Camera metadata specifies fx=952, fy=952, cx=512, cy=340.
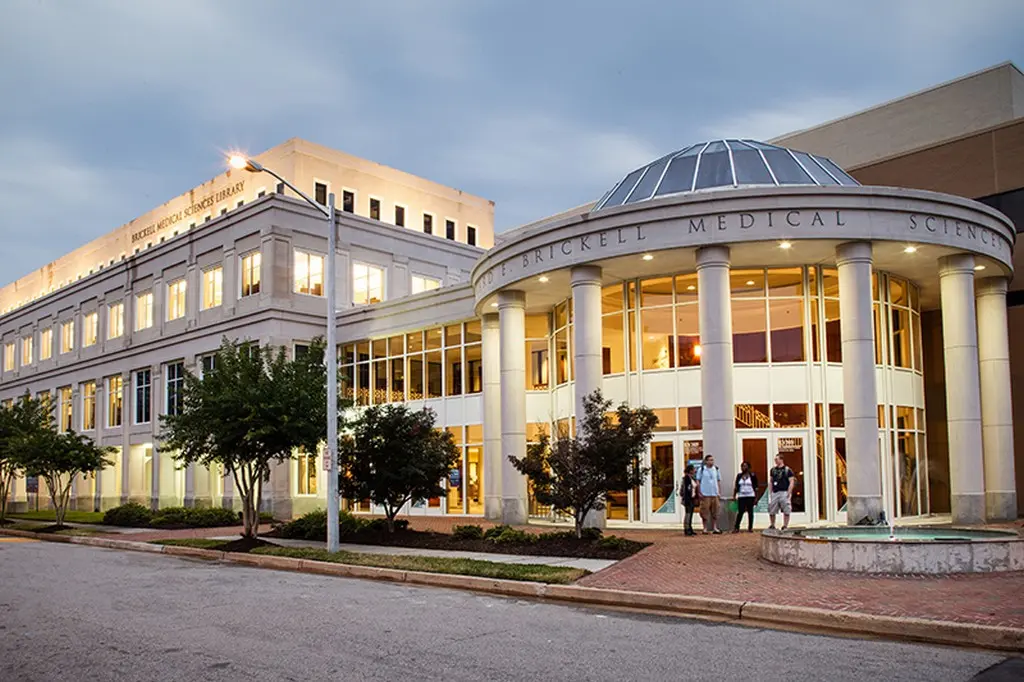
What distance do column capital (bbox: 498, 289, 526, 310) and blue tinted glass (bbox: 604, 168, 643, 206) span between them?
13.2 feet

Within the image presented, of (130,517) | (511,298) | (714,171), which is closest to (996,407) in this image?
(714,171)

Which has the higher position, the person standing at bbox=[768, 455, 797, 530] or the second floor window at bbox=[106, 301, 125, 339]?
the second floor window at bbox=[106, 301, 125, 339]

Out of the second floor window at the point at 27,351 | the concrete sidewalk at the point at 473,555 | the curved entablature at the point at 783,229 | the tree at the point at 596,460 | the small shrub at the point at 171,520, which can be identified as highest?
the second floor window at the point at 27,351

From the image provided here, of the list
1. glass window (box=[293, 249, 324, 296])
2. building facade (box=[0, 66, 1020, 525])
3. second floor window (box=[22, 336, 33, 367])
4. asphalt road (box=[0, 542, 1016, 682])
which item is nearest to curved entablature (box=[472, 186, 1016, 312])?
building facade (box=[0, 66, 1020, 525])

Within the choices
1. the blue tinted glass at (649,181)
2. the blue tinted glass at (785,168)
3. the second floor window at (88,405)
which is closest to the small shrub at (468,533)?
the blue tinted glass at (649,181)

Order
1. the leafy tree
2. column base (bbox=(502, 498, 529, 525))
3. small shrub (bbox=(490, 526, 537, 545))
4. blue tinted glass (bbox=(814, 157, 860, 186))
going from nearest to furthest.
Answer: small shrub (bbox=(490, 526, 537, 545)) → column base (bbox=(502, 498, 529, 525)) → blue tinted glass (bbox=(814, 157, 860, 186)) → the leafy tree

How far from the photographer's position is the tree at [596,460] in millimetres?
19859

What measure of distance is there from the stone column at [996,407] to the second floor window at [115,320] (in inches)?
1614

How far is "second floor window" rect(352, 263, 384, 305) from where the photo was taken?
43188 millimetres

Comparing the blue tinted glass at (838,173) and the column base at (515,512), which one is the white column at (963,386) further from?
the column base at (515,512)

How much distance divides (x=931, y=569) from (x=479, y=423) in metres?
21.1

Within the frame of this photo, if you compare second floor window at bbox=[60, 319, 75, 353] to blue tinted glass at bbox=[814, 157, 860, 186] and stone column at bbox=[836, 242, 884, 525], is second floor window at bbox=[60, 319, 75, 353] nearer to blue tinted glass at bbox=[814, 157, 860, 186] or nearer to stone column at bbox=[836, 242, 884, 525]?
blue tinted glass at bbox=[814, 157, 860, 186]

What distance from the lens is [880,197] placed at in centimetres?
2275

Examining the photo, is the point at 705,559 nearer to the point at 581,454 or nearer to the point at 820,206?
the point at 581,454
